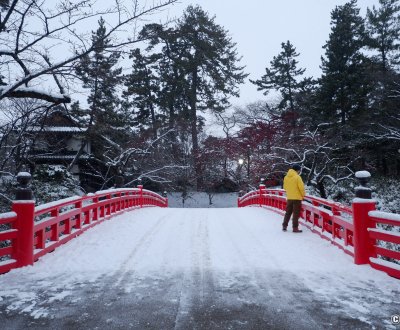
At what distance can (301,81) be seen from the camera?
36844 millimetres

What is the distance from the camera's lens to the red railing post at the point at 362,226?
19.3 feet

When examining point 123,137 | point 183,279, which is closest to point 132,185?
point 123,137

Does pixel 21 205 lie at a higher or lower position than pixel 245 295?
higher

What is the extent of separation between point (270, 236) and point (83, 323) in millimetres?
5916

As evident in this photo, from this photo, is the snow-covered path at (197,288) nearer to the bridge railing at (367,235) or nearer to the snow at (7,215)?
the bridge railing at (367,235)

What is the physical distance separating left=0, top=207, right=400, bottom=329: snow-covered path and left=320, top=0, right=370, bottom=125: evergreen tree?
23.8 m

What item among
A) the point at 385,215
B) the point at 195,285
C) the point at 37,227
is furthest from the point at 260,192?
the point at 195,285

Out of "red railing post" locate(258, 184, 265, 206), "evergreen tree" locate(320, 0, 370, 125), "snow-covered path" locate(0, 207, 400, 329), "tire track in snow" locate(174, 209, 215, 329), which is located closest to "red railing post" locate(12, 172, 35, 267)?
"snow-covered path" locate(0, 207, 400, 329)

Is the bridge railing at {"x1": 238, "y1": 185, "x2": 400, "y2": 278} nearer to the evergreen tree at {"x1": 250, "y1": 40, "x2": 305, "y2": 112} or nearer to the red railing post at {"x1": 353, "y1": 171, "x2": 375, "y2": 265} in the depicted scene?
the red railing post at {"x1": 353, "y1": 171, "x2": 375, "y2": 265}

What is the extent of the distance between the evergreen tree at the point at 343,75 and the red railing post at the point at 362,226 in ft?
79.0

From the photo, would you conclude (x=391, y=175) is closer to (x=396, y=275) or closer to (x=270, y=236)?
(x=270, y=236)

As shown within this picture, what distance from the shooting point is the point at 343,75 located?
29.2m

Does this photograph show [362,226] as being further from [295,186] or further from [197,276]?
[295,186]

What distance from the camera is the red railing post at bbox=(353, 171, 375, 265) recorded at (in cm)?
588
